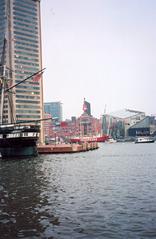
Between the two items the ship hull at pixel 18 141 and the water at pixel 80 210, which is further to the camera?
the ship hull at pixel 18 141

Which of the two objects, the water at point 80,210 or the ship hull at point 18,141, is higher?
the ship hull at point 18,141

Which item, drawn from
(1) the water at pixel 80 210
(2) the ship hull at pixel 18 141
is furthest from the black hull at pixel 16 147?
(1) the water at pixel 80 210

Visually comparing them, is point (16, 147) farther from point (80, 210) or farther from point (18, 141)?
point (80, 210)

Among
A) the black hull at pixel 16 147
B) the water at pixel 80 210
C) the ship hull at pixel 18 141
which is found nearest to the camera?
the water at pixel 80 210

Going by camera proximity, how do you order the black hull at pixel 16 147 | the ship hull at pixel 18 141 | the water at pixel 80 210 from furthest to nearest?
1. the black hull at pixel 16 147
2. the ship hull at pixel 18 141
3. the water at pixel 80 210

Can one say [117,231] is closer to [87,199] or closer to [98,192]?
[87,199]

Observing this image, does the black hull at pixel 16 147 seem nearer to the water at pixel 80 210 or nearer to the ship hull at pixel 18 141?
the ship hull at pixel 18 141

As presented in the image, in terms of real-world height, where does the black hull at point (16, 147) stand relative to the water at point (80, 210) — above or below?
above

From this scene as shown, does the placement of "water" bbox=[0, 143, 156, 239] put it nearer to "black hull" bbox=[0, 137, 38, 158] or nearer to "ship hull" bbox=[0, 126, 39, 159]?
"ship hull" bbox=[0, 126, 39, 159]

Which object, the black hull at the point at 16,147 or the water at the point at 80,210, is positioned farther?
the black hull at the point at 16,147

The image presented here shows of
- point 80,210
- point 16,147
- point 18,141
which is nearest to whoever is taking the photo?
point 80,210

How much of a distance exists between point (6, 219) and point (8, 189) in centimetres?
1254

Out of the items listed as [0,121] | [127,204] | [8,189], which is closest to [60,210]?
[127,204]

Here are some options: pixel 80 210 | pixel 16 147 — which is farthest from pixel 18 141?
pixel 80 210
